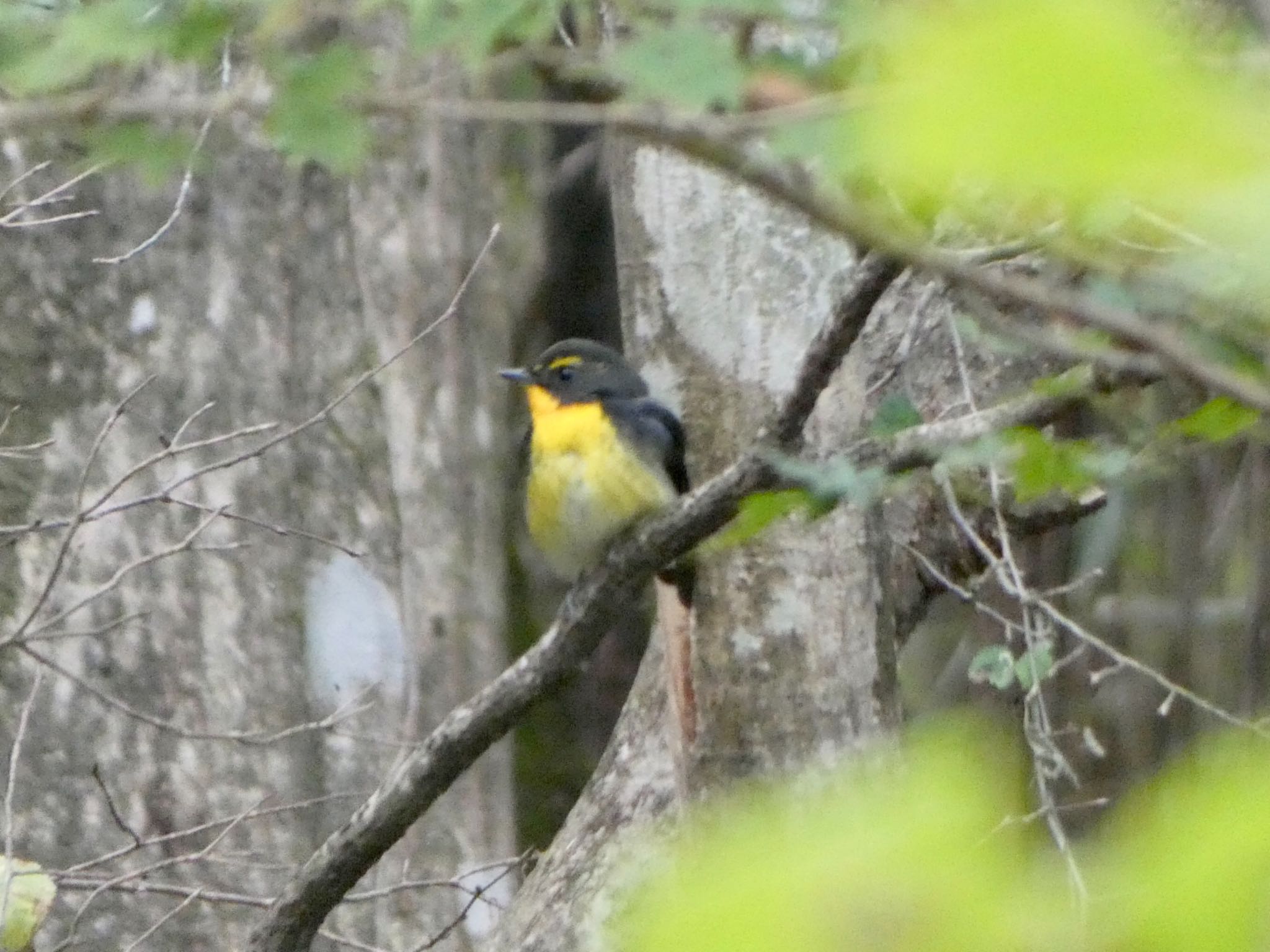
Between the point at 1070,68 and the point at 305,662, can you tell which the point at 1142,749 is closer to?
the point at 305,662

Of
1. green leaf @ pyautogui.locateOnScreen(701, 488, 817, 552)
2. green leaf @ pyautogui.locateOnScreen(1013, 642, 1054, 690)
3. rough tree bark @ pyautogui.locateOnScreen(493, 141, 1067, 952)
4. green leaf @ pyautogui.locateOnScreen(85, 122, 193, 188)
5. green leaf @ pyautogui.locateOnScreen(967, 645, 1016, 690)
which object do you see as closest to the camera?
green leaf @ pyautogui.locateOnScreen(85, 122, 193, 188)

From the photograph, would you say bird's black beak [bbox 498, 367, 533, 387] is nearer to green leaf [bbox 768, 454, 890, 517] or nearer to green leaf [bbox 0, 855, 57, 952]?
green leaf [bbox 0, 855, 57, 952]

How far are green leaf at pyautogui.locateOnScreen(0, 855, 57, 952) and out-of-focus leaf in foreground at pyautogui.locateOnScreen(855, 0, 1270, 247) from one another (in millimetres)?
2741

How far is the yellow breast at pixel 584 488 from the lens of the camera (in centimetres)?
403

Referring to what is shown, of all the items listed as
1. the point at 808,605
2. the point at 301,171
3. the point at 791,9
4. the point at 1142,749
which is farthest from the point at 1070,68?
the point at 1142,749

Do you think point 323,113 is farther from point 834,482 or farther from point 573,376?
point 573,376

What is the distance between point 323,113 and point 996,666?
107 inches

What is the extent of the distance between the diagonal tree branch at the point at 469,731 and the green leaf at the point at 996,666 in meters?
1.06

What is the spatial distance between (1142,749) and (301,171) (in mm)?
3799

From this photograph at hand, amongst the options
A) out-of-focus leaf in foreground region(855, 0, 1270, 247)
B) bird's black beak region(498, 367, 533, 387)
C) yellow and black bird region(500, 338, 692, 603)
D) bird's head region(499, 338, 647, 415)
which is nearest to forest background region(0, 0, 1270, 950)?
out-of-focus leaf in foreground region(855, 0, 1270, 247)

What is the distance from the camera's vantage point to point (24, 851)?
4.30 m

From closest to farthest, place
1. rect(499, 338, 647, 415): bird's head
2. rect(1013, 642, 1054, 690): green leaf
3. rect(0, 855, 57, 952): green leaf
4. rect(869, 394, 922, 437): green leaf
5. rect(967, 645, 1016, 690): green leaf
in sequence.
A: rect(869, 394, 922, 437): green leaf
rect(0, 855, 57, 952): green leaf
rect(1013, 642, 1054, 690): green leaf
rect(967, 645, 1016, 690): green leaf
rect(499, 338, 647, 415): bird's head

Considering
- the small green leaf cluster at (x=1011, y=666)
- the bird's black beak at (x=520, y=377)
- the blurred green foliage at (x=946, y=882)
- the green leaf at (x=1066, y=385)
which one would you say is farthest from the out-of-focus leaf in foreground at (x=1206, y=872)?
the bird's black beak at (x=520, y=377)

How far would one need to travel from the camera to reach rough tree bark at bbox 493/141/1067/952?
11.6ft
